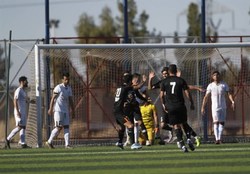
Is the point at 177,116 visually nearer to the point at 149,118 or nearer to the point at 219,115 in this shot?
the point at 149,118

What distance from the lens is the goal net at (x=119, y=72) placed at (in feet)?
92.4

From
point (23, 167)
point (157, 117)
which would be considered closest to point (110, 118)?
point (157, 117)

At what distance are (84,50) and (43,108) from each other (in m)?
2.17

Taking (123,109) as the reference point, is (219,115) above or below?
below

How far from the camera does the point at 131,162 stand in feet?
58.9

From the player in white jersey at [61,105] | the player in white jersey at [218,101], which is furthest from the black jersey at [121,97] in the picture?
the player in white jersey at [218,101]

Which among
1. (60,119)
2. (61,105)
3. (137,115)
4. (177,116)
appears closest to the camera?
(177,116)

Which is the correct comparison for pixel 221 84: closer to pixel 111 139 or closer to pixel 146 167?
pixel 111 139

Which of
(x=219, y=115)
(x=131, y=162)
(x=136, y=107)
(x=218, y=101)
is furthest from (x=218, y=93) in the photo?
(x=131, y=162)

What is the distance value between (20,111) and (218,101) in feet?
18.1

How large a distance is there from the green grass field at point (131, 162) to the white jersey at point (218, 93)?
16.2 feet

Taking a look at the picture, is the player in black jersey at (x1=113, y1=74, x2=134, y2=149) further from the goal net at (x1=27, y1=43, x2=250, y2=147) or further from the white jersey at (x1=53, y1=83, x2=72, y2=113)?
the goal net at (x1=27, y1=43, x2=250, y2=147)

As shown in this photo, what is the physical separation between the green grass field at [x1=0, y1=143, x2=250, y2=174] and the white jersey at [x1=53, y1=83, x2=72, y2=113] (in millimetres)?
3698

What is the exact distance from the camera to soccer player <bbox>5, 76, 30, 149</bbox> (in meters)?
26.7
